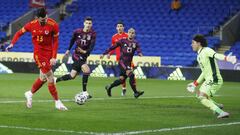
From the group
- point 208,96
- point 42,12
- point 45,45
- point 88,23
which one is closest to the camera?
point 208,96

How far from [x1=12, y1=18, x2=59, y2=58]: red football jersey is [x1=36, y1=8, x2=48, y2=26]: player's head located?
10 cm

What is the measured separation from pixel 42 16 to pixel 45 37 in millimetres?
551

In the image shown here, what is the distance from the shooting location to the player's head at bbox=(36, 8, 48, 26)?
44.7 feet

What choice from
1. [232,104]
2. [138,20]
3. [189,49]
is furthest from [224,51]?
[232,104]

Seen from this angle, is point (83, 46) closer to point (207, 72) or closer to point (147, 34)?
point (207, 72)

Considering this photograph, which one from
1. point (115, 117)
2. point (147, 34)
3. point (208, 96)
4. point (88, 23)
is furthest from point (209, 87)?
point (147, 34)

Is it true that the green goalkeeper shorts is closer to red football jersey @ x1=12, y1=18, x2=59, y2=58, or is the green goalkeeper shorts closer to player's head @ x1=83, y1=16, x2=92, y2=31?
red football jersey @ x1=12, y1=18, x2=59, y2=58

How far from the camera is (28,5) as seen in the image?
150 feet

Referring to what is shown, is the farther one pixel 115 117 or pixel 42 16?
pixel 42 16

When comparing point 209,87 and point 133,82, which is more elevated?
point 209,87

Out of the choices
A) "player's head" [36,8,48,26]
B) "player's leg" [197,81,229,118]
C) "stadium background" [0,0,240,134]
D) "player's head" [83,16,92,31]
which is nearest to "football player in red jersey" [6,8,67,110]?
"player's head" [36,8,48,26]

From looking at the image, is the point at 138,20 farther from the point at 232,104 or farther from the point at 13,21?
the point at 232,104

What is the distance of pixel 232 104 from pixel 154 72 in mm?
15958

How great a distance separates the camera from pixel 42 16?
540 inches
